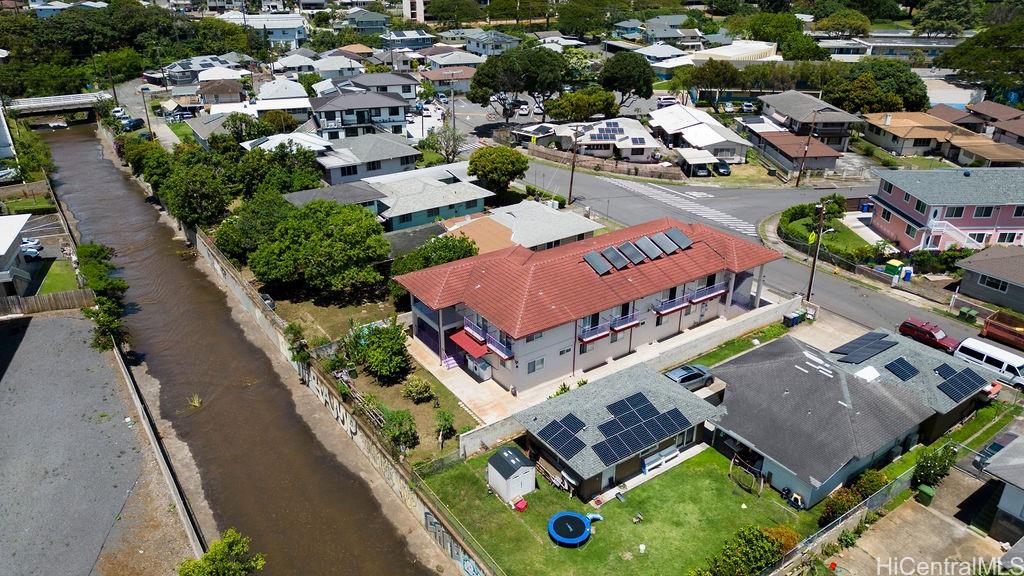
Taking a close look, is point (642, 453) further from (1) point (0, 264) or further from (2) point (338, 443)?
(1) point (0, 264)

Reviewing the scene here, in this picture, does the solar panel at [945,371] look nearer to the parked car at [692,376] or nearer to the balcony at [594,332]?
the parked car at [692,376]

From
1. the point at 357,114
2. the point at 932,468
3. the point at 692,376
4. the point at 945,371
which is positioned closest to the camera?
the point at 932,468

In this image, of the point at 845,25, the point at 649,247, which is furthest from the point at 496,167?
the point at 845,25

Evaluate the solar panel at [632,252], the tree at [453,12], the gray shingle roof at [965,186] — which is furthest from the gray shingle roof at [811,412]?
the tree at [453,12]

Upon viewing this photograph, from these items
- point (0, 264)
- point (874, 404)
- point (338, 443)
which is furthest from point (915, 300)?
point (0, 264)

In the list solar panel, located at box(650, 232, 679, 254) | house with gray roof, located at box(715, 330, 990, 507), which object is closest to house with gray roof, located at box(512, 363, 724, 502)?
house with gray roof, located at box(715, 330, 990, 507)

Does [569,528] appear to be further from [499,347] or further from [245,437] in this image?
[245,437]

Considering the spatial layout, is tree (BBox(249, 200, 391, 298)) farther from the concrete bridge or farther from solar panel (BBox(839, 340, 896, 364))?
the concrete bridge

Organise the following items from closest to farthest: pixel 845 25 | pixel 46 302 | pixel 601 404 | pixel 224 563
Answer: pixel 224 563, pixel 601 404, pixel 46 302, pixel 845 25
